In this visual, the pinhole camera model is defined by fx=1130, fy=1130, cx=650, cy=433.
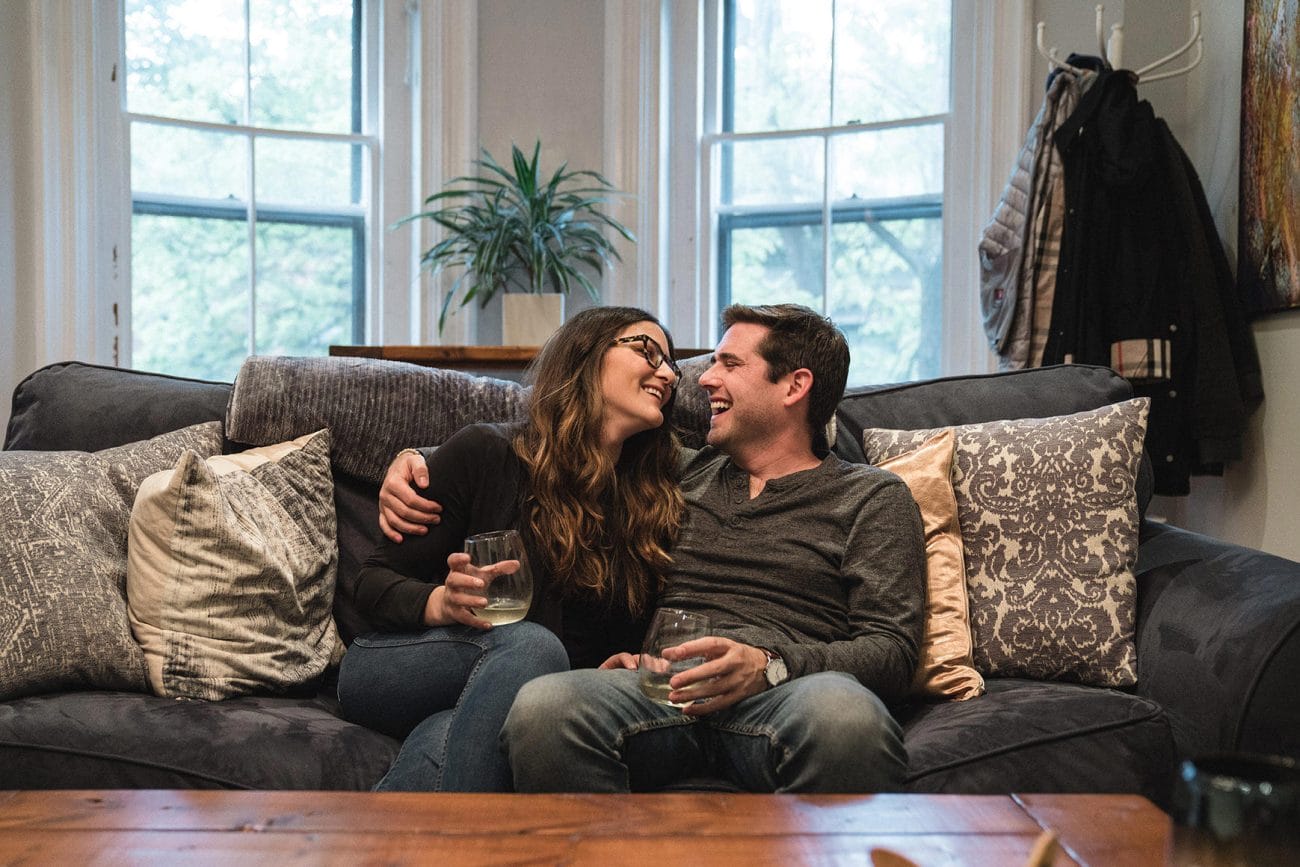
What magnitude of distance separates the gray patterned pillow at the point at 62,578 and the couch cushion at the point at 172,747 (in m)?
0.04

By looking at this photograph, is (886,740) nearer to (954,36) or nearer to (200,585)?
(200,585)

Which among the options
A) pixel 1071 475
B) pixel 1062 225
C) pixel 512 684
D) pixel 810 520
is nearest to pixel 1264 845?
pixel 512 684

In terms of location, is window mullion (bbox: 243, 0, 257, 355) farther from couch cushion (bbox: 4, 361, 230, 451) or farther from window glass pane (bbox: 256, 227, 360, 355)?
couch cushion (bbox: 4, 361, 230, 451)

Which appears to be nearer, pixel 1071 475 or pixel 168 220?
pixel 1071 475

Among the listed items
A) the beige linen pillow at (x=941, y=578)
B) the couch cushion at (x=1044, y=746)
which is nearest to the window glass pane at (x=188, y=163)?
the beige linen pillow at (x=941, y=578)

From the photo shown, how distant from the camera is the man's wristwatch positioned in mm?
1529

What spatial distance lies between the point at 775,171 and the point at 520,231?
925 millimetres

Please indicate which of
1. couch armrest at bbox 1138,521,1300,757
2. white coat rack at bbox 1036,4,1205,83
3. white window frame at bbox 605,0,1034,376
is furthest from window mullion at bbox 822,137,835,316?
couch armrest at bbox 1138,521,1300,757

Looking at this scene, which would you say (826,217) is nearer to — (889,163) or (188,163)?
(889,163)

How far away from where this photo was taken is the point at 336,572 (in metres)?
1.96

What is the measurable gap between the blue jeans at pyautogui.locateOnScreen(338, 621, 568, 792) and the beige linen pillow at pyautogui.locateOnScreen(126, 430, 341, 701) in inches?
5.6

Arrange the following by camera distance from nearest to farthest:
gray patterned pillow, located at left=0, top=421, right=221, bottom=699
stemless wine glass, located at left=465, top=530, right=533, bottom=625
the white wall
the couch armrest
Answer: stemless wine glass, located at left=465, top=530, right=533, bottom=625 < the couch armrest < gray patterned pillow, located at left=0, top=421, right=221, bottom=699 < the white wall

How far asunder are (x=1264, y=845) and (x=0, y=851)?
90cm

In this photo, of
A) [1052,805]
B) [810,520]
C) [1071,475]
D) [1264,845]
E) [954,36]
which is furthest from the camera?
[954,36]
